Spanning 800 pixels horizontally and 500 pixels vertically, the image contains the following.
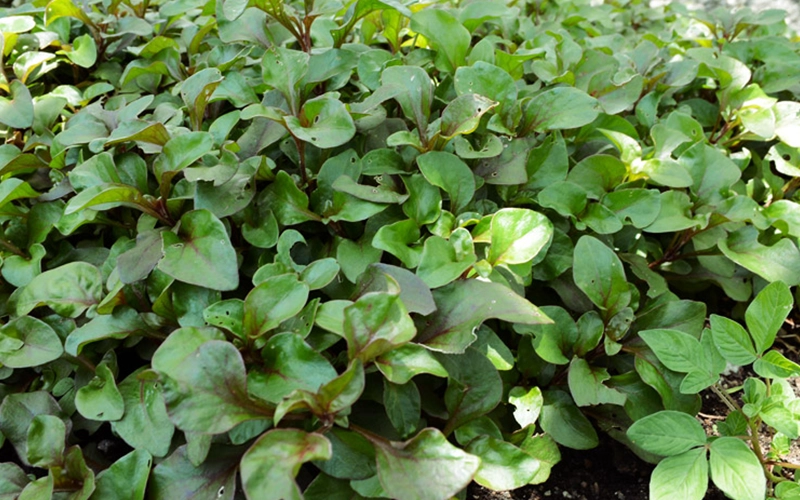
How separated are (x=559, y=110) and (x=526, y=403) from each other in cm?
70

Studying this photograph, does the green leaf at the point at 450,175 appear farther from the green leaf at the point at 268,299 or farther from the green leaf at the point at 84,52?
the green leaf at the point at 84,52

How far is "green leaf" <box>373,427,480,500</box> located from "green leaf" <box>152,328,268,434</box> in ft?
0.77

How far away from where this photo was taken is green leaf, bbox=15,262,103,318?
4.38 ft

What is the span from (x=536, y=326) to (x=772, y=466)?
606mm

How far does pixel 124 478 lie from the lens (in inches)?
45.8

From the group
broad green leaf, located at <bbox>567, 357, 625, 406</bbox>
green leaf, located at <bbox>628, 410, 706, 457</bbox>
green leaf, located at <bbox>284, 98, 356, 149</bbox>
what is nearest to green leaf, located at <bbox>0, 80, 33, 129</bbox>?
green leaf, located at <bbox>284, 98, 356, 149</bbox>

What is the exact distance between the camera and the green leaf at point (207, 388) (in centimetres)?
103

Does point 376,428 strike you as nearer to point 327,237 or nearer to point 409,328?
point 409,328

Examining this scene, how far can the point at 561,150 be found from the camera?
61.2 inches

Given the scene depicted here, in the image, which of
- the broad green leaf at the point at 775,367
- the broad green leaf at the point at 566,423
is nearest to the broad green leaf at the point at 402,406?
the broad green leaf at the point at 566,423

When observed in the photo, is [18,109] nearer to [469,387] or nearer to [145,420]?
[145,420]

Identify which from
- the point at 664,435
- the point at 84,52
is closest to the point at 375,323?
the point at 664,435

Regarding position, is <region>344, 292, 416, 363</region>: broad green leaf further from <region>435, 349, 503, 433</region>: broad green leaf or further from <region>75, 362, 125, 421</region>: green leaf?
<region>75, 362, 125, 421</region>: green leaf

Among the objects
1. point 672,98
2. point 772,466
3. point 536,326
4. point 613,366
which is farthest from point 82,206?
point 672,98
